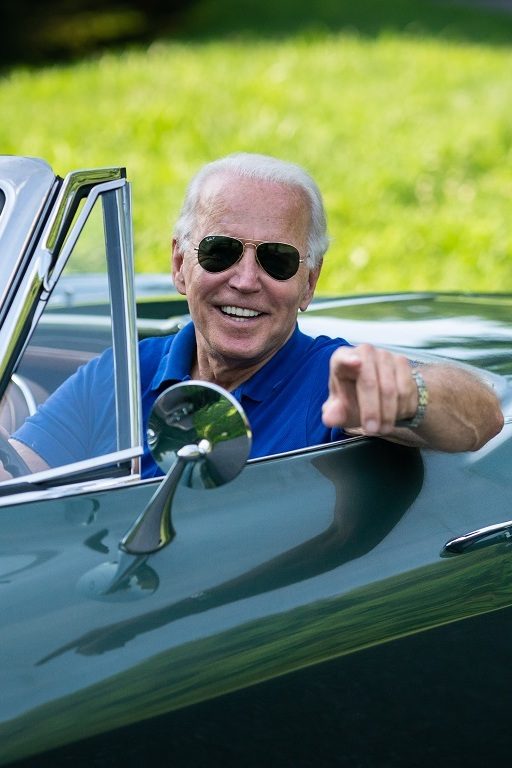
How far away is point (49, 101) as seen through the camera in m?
12.2

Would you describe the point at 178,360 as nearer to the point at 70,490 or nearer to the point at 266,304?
the point at 266,304

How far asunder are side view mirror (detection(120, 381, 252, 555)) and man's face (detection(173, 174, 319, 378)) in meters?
0.69

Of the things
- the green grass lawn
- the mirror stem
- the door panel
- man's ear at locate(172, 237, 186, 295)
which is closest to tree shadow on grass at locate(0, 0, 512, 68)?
the green grass lawn

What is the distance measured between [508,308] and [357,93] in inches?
330

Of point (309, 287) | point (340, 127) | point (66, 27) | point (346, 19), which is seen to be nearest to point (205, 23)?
point (346, 19)

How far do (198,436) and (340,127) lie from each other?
8772mm

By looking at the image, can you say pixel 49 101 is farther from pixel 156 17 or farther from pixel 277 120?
pixel 156 17

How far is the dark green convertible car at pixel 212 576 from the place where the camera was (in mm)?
1804

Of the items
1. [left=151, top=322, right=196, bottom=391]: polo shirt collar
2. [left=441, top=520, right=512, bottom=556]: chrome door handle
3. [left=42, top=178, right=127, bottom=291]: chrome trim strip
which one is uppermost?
[left=42, top=178, right=127, bottom=291]: chrome trim strip

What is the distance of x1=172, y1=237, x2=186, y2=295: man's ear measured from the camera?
275 centimetres

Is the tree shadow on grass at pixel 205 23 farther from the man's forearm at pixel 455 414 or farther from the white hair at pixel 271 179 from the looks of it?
the man's forearm at pixel 455 414

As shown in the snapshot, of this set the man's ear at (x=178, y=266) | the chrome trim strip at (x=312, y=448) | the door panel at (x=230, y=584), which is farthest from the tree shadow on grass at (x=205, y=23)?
the door panel at (x=230, y=584)

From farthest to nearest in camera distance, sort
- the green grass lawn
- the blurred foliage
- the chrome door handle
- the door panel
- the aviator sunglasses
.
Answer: the blurred foliage, the green grass lawn, the aviator sunglasses, the chrome door handle, the door panel

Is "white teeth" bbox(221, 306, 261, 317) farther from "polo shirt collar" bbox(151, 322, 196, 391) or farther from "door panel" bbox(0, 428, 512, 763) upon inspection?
"door panel" bbox(0, 428, 512, 763)
